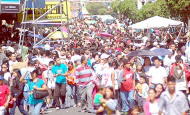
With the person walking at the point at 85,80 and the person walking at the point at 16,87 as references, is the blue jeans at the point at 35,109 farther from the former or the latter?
the person walking at the point at 85,80

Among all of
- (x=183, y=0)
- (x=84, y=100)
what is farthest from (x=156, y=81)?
(x=183, y=0)

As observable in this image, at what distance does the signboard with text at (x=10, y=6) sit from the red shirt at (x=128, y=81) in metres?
15.7

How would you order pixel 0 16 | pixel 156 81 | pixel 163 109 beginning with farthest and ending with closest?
1. pixel 0 16
2. pixel 156 81
3. pixel 163 109

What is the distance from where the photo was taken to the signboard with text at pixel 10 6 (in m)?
28.7

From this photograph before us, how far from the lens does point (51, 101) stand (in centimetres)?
1742

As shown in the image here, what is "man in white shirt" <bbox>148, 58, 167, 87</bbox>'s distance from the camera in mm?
13422

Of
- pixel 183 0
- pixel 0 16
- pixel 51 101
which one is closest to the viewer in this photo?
pixel 51 101

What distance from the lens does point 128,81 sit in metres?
14.0

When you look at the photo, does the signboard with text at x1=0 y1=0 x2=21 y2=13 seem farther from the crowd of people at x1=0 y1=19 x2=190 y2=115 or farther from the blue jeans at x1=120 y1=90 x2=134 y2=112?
the blue jeans at x1=120 y1=90 x2=134 y2=112

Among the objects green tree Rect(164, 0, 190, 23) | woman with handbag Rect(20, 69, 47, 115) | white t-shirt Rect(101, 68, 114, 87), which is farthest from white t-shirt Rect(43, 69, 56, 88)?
green tree Rect(164, 0, 190, 23)

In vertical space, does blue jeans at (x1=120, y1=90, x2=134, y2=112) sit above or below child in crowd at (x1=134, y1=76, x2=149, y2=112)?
below

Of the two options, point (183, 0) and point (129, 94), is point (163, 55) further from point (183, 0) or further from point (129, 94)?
point (183, 0)

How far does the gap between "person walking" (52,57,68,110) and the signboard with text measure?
45.0 feet

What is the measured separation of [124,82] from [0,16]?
815 inches
